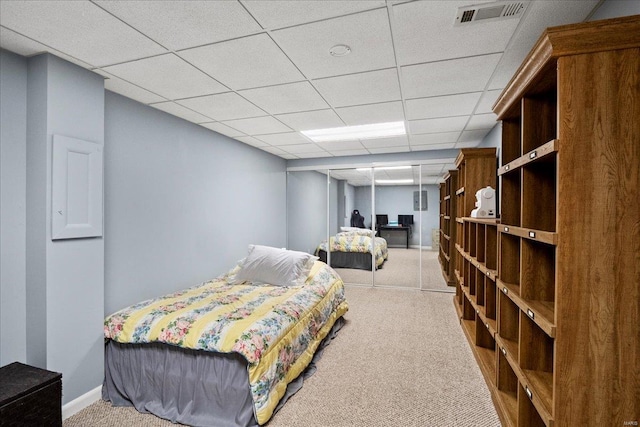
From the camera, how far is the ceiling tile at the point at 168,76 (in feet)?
7.08

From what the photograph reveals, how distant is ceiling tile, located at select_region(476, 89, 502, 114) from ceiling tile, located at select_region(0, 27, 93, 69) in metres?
3.18

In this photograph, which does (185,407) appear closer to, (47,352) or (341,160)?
(47,352)

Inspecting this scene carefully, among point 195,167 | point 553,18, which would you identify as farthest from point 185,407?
point 553,18

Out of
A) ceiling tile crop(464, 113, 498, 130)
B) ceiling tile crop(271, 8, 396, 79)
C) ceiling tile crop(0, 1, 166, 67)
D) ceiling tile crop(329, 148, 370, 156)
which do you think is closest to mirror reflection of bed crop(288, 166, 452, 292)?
ceiling tile crop(329, 148, 370, 156)

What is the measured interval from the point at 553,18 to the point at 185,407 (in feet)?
10.5

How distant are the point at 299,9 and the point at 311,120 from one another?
6.32 ft

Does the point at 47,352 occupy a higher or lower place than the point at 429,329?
higher

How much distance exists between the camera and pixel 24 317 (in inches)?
81.8

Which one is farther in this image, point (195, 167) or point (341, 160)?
point (341, 160)

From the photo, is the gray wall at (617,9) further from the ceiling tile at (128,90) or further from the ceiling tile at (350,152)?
the ceiling tile at (350,152)

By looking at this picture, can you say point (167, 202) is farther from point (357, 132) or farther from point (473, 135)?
point (473, 135)

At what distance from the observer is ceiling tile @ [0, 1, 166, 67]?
1564 millimetres

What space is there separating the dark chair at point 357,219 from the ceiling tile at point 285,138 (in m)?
2.03

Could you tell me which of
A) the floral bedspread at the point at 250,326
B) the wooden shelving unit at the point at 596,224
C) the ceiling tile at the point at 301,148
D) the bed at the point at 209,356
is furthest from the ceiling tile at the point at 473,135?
the bed at the point at 209,356
